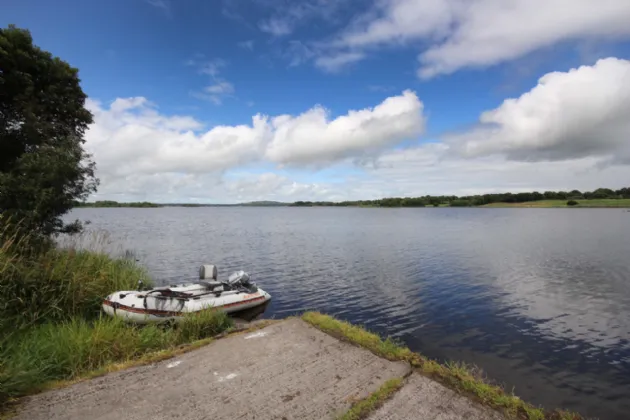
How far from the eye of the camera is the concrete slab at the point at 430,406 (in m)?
4.33

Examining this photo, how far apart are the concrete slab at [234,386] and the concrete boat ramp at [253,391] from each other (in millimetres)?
13

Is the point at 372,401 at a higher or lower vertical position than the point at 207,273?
lower

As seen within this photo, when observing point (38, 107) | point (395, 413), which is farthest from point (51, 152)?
point (395, 413)

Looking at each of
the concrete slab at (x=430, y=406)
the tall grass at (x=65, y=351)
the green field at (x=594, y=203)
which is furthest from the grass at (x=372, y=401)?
the green field at (x=594, y=203)

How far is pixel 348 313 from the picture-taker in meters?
12.8

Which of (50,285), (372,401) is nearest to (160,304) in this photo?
(50,285)

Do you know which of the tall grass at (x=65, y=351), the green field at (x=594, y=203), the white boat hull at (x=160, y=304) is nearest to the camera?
the tall grass at (x=65, y=351)

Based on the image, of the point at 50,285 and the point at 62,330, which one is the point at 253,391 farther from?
the point at 50,285

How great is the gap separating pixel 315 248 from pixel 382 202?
6369 inches

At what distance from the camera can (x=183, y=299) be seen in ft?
31.9

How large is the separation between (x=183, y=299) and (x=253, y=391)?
18.7 feet

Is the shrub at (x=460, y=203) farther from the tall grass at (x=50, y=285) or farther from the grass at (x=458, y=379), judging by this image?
the tall grass at (x=50, y=285)

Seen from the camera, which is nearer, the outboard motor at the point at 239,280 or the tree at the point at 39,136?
the tree at the point at 39,136

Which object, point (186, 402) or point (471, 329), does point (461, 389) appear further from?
point (471, 329)
